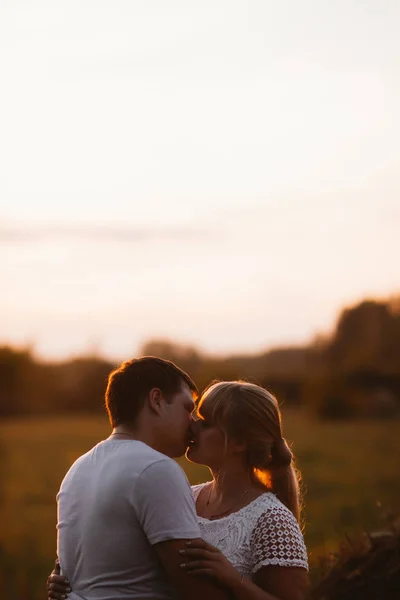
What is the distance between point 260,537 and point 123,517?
2.20ft

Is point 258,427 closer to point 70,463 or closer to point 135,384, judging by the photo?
point 135,384

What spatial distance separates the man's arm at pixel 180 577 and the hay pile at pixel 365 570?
35 centimetres

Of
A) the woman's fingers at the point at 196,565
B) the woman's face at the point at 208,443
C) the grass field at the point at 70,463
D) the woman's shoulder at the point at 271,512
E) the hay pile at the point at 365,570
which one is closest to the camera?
the hay pile at the point at 365,570

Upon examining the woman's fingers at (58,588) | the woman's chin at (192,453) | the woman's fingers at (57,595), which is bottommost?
the woman's fingers at (57,595)

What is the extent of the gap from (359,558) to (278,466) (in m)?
0.87

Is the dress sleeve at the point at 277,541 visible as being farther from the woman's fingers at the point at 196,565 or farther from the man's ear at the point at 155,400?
the man's ear at the point at 155,400

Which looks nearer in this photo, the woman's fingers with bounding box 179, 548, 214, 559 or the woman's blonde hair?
the woman's fingers with bounding box 179, 548, 214, 559

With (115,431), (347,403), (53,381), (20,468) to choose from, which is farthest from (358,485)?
(115,431)

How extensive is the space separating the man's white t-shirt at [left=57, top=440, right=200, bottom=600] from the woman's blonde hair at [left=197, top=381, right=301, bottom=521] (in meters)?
0.63

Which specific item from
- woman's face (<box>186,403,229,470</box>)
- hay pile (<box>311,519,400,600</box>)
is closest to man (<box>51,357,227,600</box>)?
woman's face (<box>186,403,229,470</box>)

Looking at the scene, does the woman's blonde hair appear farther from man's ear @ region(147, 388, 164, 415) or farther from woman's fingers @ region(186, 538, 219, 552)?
woman's fingers @ region(186, 538, 219, 552)

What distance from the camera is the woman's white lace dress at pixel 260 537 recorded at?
3.20 metres

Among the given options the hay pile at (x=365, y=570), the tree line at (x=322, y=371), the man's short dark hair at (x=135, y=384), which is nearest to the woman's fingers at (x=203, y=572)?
the hay pile at (x=365, y=570)

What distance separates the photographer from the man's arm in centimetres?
276
